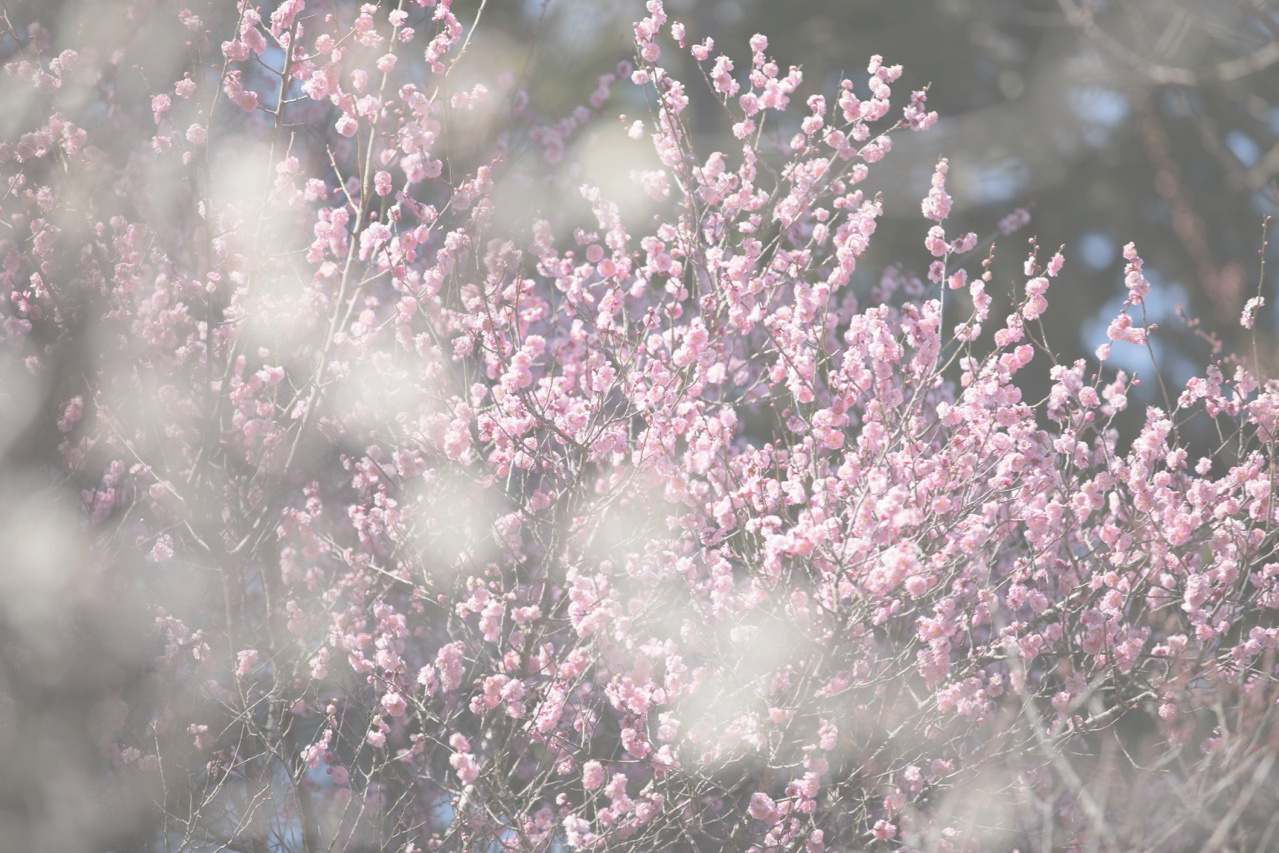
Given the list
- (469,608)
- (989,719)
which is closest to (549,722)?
(469,608)

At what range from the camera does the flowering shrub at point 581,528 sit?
4137 mm

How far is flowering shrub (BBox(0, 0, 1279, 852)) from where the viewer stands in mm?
4137

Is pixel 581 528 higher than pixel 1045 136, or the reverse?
pixel 1045 136

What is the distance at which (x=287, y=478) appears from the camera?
4445mm

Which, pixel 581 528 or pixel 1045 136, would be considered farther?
pixel 1045 136

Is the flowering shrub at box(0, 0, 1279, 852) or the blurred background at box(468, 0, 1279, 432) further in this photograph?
the blurred background at box(468, 0, 1279, 432)

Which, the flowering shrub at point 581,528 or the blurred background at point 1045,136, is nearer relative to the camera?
the flowering shrub at point 581,528

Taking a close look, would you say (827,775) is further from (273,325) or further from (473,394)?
(273,325)

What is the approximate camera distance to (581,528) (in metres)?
4.48

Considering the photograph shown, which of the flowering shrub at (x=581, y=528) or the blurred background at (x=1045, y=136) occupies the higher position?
the blurred background at (x=1045, y=136)

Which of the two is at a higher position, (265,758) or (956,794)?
(265,758)

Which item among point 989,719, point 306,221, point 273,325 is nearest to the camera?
point 989,719

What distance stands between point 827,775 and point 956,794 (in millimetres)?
472

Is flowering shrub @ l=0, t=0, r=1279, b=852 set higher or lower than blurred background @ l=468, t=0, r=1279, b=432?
lower
